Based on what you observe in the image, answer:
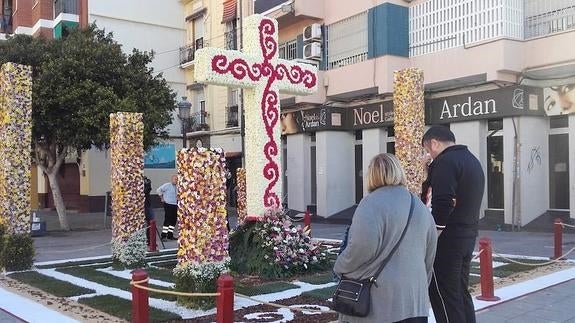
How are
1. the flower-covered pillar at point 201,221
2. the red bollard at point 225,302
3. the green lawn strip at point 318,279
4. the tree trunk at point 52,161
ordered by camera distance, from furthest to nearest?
the tree trunk at point 52,161, the green lawn strip at point 318,279, the flower-covered pillar at point 201,221, the red bollard at point 225,302

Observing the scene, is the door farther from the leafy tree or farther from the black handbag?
the black handbag

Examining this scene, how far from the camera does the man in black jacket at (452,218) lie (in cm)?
455

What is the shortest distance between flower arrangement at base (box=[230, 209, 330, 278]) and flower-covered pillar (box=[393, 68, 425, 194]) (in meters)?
3.23

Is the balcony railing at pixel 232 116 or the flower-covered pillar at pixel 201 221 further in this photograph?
the balcony railing at pixel 232 116

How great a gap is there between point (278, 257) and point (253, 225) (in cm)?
82

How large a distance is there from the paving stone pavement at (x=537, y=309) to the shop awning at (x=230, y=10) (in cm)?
2156

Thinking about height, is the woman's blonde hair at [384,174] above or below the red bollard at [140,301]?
above

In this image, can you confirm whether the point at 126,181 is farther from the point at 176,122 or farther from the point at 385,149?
the point at 176,122

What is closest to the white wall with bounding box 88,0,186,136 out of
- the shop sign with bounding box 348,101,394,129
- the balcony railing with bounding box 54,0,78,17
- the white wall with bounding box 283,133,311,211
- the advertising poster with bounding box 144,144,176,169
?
the advertising poster with bounding box 144,144,176,169

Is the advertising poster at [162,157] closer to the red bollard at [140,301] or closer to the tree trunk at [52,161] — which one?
the tree trunk at [52,161]

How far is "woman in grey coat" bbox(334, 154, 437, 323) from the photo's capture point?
3.32 m

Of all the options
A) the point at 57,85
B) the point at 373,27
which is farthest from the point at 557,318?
the point at 57,85

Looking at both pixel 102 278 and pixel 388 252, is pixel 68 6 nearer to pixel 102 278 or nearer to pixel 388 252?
pixel 102 278

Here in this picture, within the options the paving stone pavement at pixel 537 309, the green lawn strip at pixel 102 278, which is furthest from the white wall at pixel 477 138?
the green lawn strip at pixel 102 278
